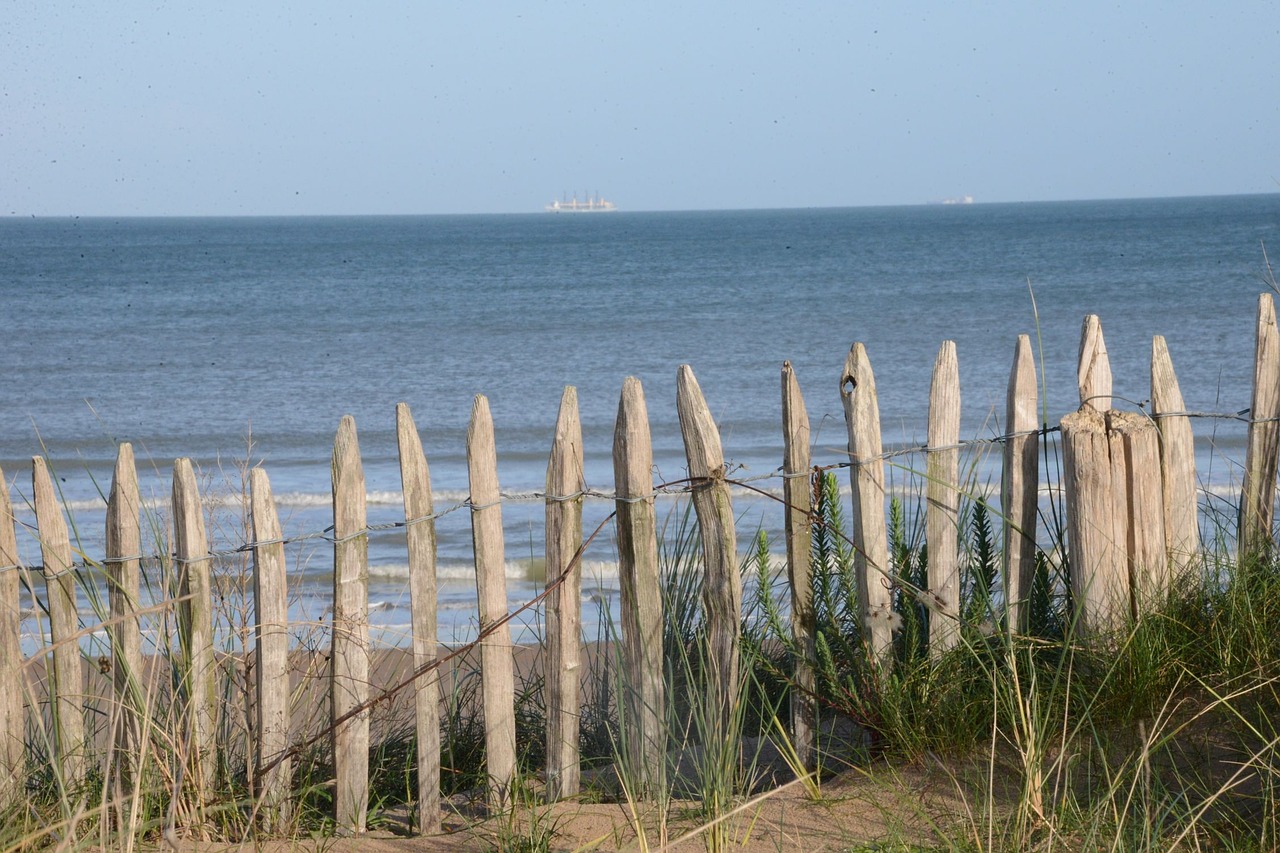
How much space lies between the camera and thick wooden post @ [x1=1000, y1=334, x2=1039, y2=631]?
3.26 meters

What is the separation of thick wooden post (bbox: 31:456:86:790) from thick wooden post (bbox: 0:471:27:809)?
0.08 meters

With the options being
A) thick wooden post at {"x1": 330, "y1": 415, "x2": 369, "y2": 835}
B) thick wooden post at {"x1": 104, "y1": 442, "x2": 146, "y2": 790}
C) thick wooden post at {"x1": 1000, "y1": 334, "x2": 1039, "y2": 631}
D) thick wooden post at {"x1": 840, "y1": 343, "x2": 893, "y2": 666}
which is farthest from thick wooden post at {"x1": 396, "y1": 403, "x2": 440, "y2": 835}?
thick wooden post at {"x1": 1000, "y1": 334, "x2": 1039, "y2": 631}

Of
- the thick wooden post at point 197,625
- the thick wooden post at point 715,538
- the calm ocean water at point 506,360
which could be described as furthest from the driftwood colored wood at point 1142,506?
the thick wooden post at point 197,625

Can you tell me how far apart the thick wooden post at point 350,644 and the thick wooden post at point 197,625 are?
1.08 feet

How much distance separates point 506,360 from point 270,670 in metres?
14.7

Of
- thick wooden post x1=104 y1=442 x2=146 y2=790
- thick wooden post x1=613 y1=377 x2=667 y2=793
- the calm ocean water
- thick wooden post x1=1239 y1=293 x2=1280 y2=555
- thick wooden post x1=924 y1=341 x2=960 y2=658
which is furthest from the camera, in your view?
the calm ocean water

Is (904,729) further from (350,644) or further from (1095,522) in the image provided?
(350,644)

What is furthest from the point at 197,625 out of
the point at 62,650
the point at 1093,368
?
the point at 1093,368

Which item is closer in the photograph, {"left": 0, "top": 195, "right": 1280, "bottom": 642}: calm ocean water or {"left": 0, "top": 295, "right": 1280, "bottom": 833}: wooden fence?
{"left": 0, "top": 295, "right": 1280, "bottom": 833}: wooden fence

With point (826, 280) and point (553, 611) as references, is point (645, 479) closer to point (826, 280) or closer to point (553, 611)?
point (553, 611)

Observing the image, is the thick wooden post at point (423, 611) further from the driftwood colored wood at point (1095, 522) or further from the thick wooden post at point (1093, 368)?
the thick wooden post at point (1093, 368)

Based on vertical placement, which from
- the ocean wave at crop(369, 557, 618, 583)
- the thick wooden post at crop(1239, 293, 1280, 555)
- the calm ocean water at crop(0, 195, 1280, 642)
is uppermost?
the thick wooden post at crop(1239, 293, 1280, 555)

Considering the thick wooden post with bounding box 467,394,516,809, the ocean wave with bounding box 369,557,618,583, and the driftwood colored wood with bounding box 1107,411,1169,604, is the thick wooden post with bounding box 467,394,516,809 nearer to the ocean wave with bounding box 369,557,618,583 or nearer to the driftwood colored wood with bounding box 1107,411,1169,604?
the driftwood colored wood with bounding box 1107,411,1169,604

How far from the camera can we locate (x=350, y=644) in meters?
2.97
